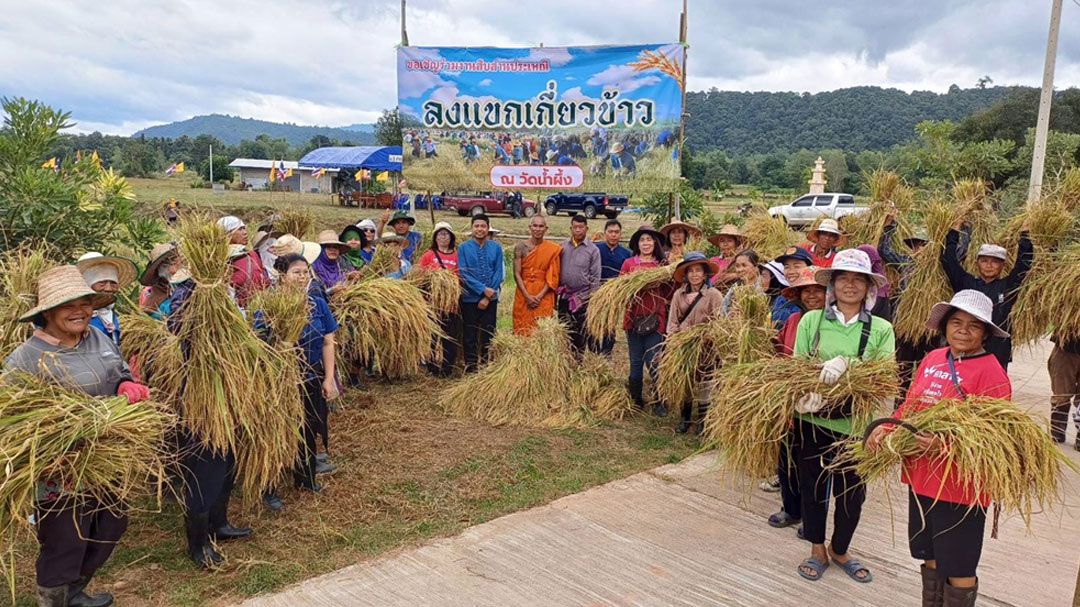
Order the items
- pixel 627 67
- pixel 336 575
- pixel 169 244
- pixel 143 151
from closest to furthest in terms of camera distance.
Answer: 1. pixel 336 575
2. pixel 169 244
3. pixel 627 67
4. pixel 143 151

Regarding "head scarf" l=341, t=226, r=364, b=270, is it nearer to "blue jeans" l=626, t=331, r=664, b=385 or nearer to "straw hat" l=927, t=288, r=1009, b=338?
"blue jeans" l=626, t=331, r=664, b=385

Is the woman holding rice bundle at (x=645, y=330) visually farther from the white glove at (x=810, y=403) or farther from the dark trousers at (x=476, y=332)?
the white glove at (x=810, y=403)

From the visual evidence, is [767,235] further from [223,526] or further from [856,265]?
[223,526]

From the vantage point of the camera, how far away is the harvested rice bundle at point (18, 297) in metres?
3.04

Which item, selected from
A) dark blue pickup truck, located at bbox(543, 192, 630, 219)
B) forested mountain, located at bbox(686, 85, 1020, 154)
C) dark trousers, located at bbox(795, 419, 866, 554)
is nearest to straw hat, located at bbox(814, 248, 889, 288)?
dark trousers, located at bbox(795, 419, 866, 554)

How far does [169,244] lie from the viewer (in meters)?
3.81

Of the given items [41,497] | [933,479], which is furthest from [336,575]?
[933,479]

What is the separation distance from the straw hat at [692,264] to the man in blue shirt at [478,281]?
1.87 m

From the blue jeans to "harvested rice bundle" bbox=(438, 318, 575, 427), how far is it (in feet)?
1.66

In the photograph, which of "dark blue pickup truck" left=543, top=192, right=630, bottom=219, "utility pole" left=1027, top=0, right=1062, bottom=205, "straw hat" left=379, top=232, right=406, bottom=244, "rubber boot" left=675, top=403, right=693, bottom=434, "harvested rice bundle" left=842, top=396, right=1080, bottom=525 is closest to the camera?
"harvested rice bundle" left=842, top=396, right=1080, bottom=525

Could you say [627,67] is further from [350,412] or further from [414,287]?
[350,412]

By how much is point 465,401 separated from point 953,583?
374 cm

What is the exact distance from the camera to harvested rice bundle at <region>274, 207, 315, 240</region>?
6.85 meters

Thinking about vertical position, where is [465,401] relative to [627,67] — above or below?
below
